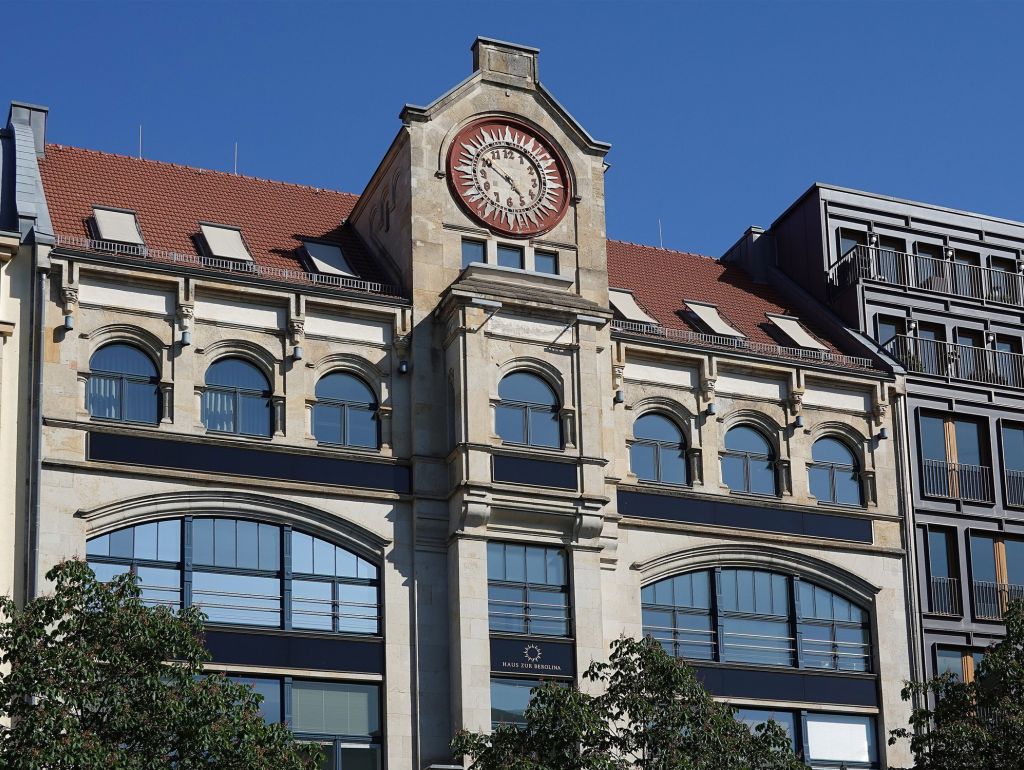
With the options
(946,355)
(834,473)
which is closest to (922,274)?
(946,355)

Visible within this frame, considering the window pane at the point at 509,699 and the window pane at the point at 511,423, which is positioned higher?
the window pane at the point at 511,423

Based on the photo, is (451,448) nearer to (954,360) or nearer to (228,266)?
(228,266)

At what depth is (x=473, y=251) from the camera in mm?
50406

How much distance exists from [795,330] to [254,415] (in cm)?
1745

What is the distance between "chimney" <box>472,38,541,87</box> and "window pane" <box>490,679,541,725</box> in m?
16.2

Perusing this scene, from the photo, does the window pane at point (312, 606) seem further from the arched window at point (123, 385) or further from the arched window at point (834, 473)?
the arched window at point (834, 473)

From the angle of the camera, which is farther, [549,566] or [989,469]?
[989,469]

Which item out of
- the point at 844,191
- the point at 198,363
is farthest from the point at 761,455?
the point at 198,363

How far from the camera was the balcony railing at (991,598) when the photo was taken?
5266 centimetres

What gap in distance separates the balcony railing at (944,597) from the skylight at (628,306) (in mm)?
10270

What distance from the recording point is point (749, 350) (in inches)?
2093

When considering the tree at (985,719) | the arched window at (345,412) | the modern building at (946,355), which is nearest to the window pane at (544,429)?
the arched window at (345,412)

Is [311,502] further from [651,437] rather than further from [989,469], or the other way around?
[989,469]

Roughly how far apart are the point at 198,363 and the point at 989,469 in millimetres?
22338
